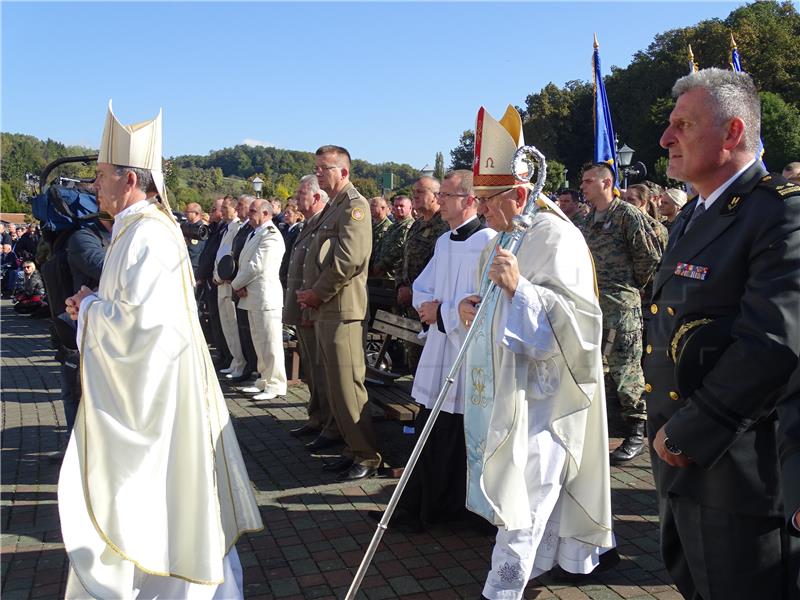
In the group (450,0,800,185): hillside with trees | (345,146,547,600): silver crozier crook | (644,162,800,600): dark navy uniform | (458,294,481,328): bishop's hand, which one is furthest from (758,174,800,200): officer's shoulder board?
(450,0,800,185): hillside with trees

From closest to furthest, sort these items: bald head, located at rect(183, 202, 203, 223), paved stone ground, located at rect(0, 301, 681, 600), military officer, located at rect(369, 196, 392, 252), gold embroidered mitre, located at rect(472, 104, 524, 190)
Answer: gold embroidered mitre, located at rect(472, 104, 524, 190) < paved stone ground, located at rect(0, 301, 681, 600) < military officer, located at rect(369, 196, 392, 252) < bald head, located at rect(183, 202, 203, 223)

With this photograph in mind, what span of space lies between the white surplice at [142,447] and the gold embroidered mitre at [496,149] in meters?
1.57

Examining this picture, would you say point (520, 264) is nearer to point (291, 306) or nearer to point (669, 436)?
point (669, 436)

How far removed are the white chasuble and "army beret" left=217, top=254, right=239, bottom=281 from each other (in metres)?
5.89

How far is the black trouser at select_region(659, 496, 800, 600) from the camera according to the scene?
89.3 inches

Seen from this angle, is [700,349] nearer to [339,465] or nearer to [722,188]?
[722,188]

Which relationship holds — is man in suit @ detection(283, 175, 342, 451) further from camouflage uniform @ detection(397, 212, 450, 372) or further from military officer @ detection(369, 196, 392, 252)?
military officer @ detection(369, 196, 392, 252)

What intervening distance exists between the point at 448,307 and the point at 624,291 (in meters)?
2.14

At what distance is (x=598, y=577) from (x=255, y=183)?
22.2 metres

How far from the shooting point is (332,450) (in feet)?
20.6

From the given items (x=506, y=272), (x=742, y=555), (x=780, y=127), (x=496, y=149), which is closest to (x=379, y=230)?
(x=496, y=149)

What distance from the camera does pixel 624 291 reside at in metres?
5.95

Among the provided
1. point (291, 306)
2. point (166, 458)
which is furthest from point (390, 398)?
point (166, 458)

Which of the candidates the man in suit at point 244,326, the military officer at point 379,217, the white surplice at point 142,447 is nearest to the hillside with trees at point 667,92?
the military officer at point 379,217
